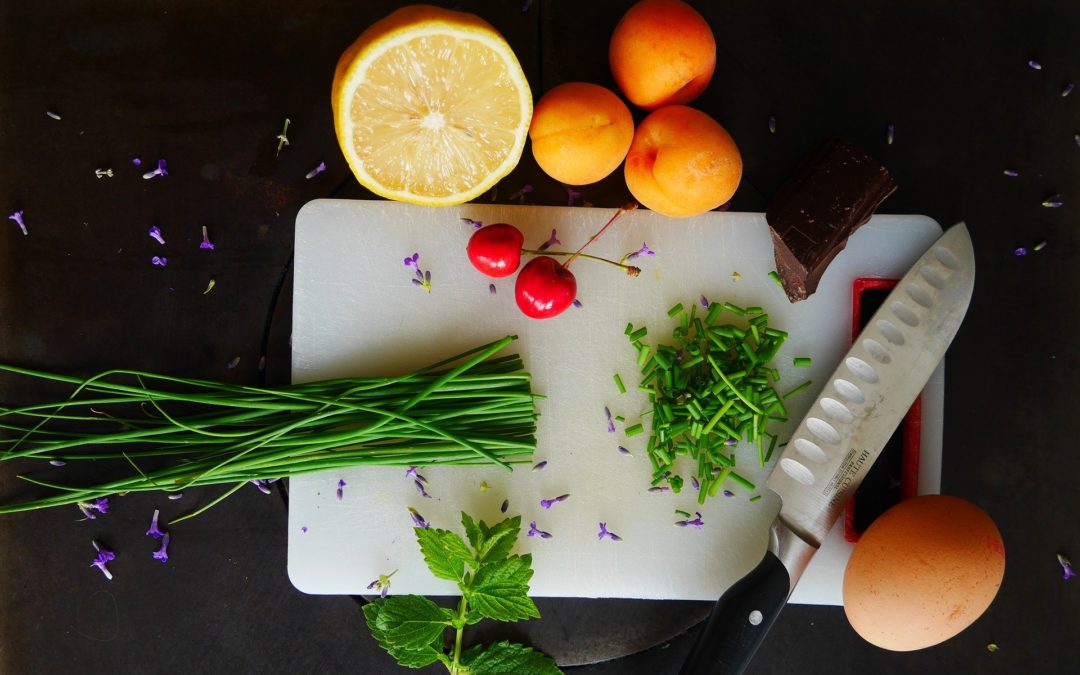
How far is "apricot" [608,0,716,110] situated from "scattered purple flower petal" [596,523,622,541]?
2.76 feet

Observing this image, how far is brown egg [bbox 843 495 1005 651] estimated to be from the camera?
1197 mm

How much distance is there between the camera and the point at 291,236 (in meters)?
1.51

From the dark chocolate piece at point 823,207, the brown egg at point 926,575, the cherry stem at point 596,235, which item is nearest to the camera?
the brown egg at point 926,575

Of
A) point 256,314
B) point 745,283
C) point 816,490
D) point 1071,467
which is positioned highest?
point 256,314

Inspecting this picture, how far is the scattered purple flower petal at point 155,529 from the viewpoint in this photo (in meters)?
1.51

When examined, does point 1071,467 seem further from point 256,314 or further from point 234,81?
point 234,81

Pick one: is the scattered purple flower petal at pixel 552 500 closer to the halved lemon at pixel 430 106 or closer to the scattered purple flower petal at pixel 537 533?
the scattered purple flower petal at pixel 537 533

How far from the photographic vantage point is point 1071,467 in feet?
4.95

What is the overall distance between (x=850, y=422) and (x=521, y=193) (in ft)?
2.58

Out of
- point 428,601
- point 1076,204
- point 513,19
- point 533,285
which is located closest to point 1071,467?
point 1076,204

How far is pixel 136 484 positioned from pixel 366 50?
0.94 metres

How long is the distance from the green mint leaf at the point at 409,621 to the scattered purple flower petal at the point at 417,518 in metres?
0.14

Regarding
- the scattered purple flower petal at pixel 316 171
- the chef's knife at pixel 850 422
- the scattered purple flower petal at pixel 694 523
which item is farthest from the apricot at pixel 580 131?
the scattered purple flower petal at pixel 694 523

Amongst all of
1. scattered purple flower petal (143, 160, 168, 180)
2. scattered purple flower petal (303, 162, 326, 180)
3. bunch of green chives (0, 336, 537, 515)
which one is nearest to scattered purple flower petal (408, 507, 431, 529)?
bunch of green chives (0, 336, 537, 515)
